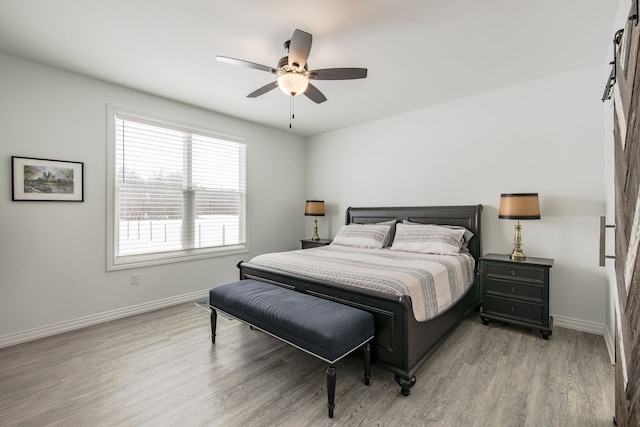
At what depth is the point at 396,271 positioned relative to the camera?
7.82ft

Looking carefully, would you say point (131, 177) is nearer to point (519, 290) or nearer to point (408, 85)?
point (408, 85)

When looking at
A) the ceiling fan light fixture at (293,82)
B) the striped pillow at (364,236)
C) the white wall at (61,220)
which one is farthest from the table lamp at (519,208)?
the white wall at (61,220)

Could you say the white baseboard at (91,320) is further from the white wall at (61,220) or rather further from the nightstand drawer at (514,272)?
the nightstand drawer at (514,272)

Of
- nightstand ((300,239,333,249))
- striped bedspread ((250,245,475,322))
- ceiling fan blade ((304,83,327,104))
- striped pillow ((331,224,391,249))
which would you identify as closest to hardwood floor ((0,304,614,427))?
striped bedspread ((250,245,475,322))

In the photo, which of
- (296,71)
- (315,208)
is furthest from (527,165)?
(315,208)

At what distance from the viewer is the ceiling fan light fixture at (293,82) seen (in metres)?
2.29

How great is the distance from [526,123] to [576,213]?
1.10m

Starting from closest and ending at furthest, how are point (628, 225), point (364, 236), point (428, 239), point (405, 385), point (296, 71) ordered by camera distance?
point (628, 225)
point (405, 385)
point (296, 71)
point (428, 239)
point (364, 236)

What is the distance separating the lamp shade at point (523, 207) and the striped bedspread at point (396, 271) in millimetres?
672

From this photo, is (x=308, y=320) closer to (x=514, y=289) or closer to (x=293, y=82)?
(x=293, y=82)

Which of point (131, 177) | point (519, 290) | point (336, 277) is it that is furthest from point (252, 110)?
point (519, 290)

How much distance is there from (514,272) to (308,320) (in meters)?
2.29

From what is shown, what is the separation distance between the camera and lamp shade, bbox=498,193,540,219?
2889 mm

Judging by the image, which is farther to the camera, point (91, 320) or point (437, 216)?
point (437, 216)
